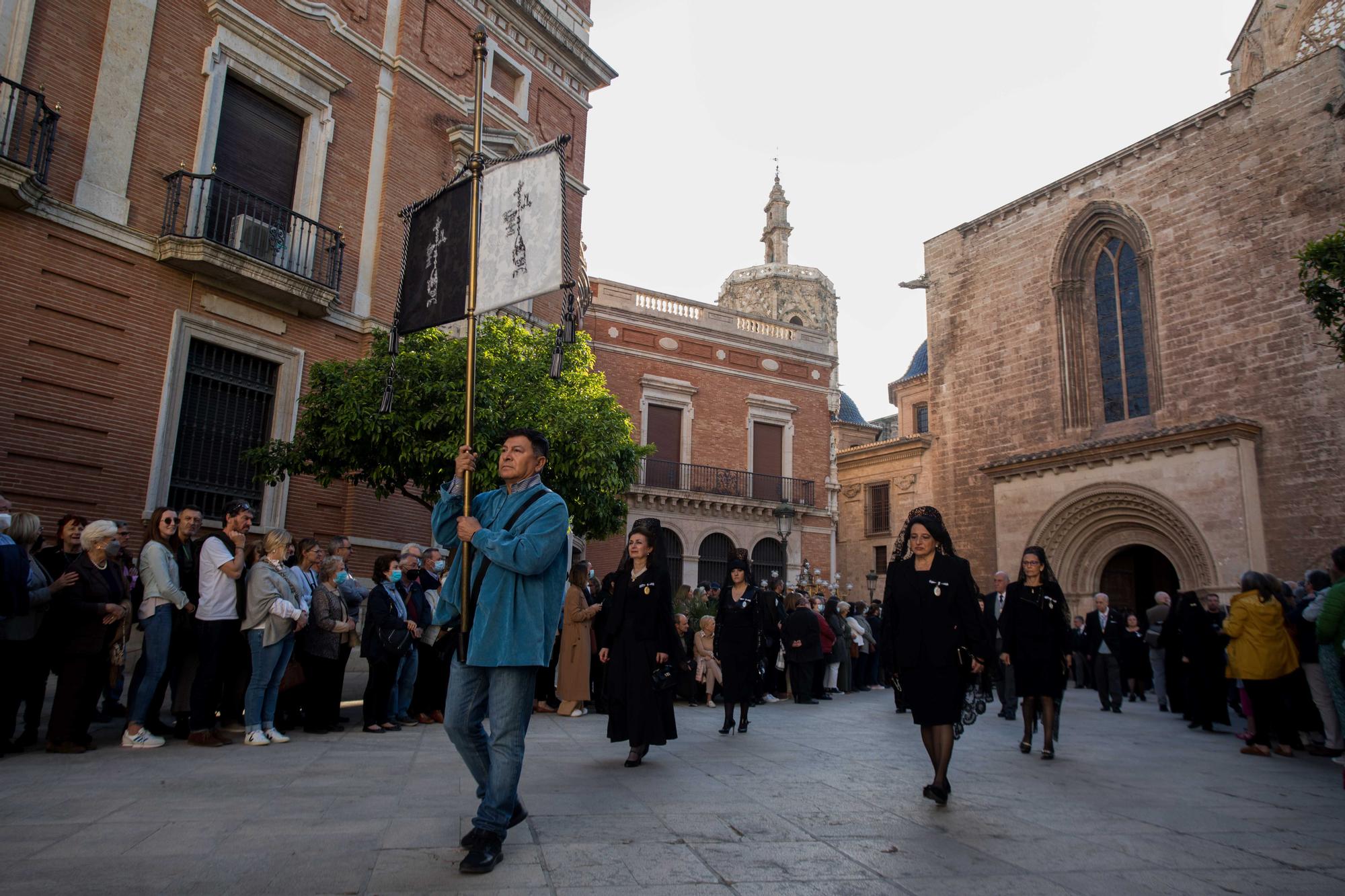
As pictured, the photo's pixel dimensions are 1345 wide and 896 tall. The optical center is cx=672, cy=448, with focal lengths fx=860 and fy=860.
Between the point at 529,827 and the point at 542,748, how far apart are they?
2.91 meters

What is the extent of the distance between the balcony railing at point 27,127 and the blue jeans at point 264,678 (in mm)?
7032

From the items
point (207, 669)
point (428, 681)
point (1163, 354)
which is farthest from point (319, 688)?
point (1163, 354)

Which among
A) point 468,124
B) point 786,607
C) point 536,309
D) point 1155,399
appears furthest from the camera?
point 1155,399

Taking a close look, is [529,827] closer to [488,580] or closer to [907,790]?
[488,580]

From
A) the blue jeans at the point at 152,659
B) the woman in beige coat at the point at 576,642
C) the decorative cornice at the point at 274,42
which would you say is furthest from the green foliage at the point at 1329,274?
the decorative cornice at the point at 274,42

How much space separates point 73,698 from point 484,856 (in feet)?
13.6

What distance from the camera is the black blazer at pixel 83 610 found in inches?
223

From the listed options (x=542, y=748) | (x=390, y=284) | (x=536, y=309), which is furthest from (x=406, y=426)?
(x=536, y=309)

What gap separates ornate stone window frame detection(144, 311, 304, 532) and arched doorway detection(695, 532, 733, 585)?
14.8 meters

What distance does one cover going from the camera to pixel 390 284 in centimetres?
1461

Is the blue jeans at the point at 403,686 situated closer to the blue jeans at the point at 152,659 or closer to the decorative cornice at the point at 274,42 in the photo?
the blue jeans at the point at 152,659

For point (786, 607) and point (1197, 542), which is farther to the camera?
point (1197, 542)

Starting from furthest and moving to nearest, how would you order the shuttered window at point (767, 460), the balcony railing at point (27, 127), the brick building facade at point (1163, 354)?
the shuttered window at point (767, 460), the brick building facade at point (1163, 354), the balcony railing at point (27, 127)

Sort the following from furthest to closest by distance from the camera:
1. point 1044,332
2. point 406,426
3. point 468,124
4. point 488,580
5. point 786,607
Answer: point 1044,332 < point 468,124 < point 786,607 < point 406,426 < point 488,580
